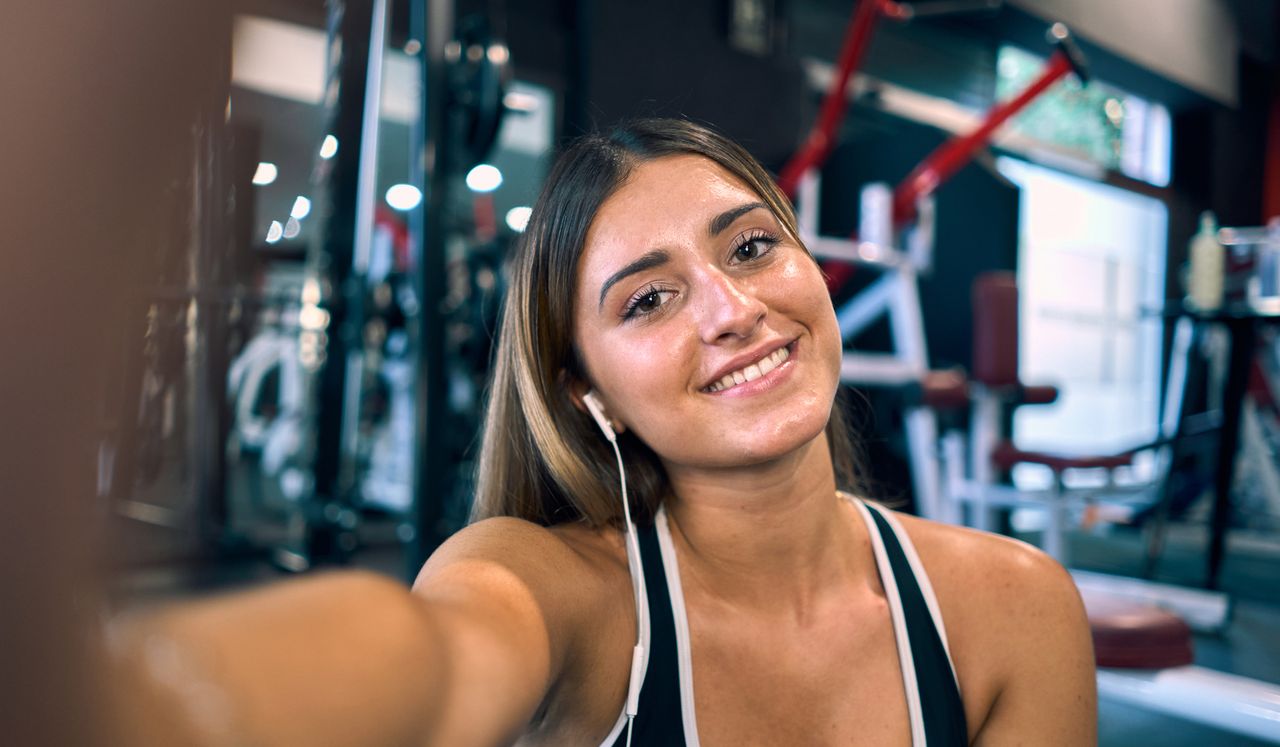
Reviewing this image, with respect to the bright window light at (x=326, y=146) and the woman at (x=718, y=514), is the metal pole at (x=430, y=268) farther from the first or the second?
the bright window light at (x=326, y=146)

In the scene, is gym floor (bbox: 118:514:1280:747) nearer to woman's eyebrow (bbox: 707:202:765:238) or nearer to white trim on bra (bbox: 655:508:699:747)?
white trim on bra (bbox: 655:508:699:747)

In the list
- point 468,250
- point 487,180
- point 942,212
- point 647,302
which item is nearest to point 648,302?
point 647,302

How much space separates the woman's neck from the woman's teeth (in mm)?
120

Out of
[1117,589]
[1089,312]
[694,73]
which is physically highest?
[694,73]

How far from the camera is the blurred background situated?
141 millimetres

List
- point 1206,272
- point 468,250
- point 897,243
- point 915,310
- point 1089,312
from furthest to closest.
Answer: point 1089,312
point 897,243
point 915,310
point 468,250
point 1206,272

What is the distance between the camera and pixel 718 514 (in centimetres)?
109

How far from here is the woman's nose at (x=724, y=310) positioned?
0.97m

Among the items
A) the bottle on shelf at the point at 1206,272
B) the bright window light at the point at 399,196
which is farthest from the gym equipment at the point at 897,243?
the bright window light at the point at 399,196

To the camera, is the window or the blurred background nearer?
the blurred background

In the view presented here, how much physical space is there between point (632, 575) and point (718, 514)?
0.15 metres

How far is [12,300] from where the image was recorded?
13 centimetres

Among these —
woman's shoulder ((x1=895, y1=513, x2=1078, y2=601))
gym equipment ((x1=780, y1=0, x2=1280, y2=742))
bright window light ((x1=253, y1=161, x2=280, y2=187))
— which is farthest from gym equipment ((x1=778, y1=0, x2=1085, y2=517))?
bright window light ((x1=253, y1=161, x2=280, y2=187))

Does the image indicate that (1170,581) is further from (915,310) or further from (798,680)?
(798,680)
